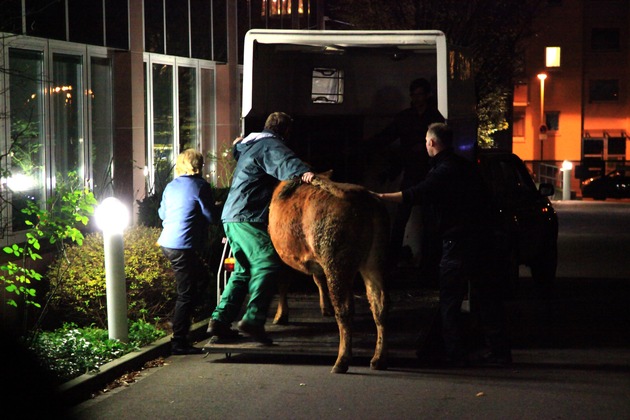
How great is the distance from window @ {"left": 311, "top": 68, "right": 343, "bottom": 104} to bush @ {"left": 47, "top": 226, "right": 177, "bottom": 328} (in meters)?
3.50

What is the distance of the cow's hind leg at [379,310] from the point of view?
30.5ft

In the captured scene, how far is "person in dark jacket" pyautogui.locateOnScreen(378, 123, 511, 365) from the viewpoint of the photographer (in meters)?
9.54

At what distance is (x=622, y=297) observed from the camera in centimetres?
1419

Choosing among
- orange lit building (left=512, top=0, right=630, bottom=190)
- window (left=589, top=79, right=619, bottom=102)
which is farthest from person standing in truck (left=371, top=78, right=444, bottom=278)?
window (left=589, top=79, right=619, bottom=102)

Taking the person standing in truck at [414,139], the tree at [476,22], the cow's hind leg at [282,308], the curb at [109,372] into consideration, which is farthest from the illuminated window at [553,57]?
the curb at [109,372]

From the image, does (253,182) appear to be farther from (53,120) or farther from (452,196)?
(53,120)

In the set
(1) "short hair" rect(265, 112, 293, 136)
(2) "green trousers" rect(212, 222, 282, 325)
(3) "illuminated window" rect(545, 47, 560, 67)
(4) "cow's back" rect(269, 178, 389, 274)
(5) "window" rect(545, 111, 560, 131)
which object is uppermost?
(3) "illuminated window" rect(545, 47, 560, 67)

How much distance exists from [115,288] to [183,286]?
64 cm

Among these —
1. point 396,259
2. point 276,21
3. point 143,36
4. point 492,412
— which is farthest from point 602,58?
point 492,412

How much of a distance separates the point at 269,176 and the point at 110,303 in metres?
1.78

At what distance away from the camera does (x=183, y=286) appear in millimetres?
10227

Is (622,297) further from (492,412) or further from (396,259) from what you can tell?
(492,412)

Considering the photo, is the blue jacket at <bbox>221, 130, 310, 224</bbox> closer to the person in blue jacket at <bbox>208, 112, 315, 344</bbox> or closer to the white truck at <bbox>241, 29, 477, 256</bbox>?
the person in blue jacket at <bbox>208, 112, 315, 344</bbox>

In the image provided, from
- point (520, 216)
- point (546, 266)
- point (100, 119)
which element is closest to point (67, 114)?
point (100, 119)
